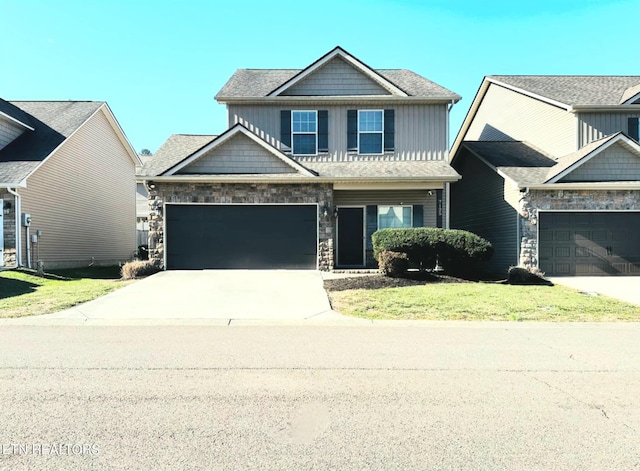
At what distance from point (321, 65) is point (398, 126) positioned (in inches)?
150

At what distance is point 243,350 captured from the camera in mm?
6336

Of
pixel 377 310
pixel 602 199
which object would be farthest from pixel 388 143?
pixel 377 310

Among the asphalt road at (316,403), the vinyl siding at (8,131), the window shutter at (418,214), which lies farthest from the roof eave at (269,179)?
the asphalt road at (316,403)

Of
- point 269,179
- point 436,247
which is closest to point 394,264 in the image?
point 436,247

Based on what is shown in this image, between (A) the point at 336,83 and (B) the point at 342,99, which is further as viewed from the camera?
(A) the point at 336,83

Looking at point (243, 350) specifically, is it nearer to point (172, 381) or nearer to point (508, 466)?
point (172, 381)

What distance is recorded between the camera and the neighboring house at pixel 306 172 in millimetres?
15422

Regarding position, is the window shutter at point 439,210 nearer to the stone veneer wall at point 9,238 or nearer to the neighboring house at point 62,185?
the neighboring house at point 62,185

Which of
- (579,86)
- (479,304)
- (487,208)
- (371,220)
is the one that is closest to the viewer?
(479,304)

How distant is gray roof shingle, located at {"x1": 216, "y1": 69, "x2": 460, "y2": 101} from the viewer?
1728cm

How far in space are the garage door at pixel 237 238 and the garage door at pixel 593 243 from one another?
8.05 metres

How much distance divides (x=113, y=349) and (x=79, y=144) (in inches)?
615

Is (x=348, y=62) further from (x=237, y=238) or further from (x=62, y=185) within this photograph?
(x=62, y=185)

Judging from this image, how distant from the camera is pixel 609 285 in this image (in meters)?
13.3
